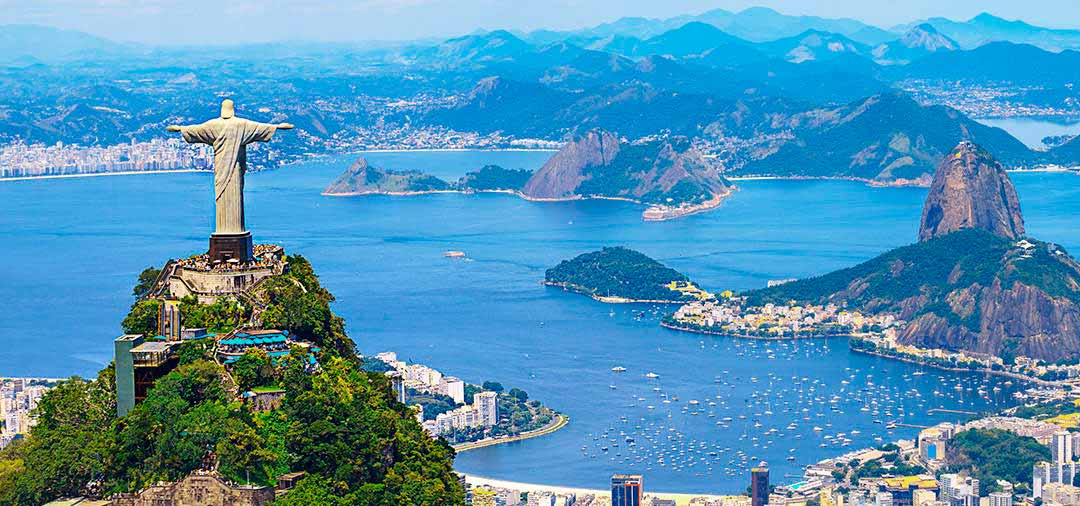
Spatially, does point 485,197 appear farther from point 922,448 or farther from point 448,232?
point 922,448

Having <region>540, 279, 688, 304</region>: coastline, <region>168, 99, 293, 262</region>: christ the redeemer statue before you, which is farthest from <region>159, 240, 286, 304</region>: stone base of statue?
<region>540, 279, 688, 304</region>: coastline

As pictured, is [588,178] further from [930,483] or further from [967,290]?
[930,483]

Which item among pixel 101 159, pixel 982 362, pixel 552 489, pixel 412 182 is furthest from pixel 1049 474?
pixel 101 159

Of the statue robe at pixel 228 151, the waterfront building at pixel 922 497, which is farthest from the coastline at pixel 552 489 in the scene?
the statue robe at pixel 228 151

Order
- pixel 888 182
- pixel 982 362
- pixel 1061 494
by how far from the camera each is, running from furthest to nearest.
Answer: pixel 888 182, pixel 982 362, pixel 1061 494

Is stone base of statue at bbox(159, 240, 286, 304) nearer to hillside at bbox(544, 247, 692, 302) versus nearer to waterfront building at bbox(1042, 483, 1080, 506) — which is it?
waterfront building at bbox(1042, 483, 1080, 506)

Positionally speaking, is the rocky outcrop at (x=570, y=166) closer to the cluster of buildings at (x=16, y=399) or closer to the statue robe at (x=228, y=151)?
the cluster of buildings at (x=16, y=399)
